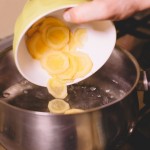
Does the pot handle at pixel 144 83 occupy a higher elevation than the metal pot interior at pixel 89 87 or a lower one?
higher

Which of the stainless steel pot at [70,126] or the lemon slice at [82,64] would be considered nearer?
the stainless steel pot at [70,126]

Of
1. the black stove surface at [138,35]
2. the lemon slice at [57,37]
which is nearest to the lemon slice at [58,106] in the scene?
the lemon slice at [57,37]

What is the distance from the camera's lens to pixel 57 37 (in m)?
0.58

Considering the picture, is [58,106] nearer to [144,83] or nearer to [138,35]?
[144,83]

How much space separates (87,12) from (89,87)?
273 mm

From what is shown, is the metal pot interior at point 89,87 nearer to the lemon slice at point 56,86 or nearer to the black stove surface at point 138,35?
the lemon slice at point 56,86

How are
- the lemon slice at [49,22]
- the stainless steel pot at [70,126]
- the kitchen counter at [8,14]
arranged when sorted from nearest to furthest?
the stainless steel pot at [70,126] < the lemon slice at [49,22] < the kitchen counter at [8,14]

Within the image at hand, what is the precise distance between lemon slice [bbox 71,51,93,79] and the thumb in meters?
0.13

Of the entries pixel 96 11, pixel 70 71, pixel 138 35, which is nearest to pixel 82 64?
pixel 70 71

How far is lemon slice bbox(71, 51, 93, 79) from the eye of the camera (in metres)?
0.58

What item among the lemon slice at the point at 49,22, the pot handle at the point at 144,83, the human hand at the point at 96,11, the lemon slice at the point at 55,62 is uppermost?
the human hand at the point at 96,11

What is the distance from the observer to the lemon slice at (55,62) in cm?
57

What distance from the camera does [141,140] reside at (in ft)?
2.07

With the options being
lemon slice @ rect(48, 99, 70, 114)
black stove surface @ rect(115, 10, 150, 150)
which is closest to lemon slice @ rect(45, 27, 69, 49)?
lemon slice @ rect(48, 99, 70, 114)
